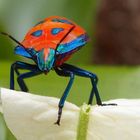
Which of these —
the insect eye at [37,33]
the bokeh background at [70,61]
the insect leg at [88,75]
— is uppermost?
the insect eye at [37,33]

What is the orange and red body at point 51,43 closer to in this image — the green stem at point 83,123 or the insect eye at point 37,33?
the insect eye at point 37,33

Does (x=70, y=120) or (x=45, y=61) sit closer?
(x=70, y=120)

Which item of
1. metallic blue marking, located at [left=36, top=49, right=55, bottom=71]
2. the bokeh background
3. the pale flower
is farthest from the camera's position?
the bokeh background

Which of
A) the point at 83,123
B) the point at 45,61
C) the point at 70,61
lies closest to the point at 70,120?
the point at 83,123

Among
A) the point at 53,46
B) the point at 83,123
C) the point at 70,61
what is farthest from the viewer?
the point at 70,61

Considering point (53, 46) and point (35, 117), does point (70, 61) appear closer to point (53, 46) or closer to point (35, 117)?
point (53, 46)

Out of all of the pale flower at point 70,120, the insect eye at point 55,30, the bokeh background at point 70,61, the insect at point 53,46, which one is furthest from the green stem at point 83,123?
the bokeh background at point 70,61

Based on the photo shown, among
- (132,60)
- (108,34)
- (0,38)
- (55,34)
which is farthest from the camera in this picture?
(108,34)

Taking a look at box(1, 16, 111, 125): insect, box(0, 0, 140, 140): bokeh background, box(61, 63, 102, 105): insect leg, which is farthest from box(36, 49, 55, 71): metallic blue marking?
box(0, 0, 140, 140): bokeh background

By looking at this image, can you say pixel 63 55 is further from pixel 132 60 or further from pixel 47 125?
pixel 132 60

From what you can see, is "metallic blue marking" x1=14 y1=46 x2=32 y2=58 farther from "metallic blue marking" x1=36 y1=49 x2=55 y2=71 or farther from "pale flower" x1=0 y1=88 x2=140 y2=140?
"pale flower" x1=0 y1=88 x2=140 y2=140

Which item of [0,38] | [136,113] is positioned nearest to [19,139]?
[136,113]
